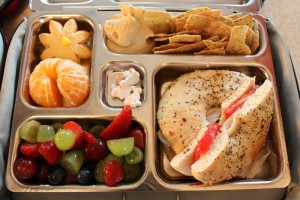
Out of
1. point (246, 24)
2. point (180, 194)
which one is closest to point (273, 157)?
point (180, 194)

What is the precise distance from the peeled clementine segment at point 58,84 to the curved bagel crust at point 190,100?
28 centimetres

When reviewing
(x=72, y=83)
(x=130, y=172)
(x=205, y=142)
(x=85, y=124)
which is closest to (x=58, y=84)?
(x=72, y=83)

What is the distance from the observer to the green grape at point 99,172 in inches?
47.1

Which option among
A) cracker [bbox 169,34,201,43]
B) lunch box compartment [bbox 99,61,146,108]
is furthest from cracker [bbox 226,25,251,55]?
lunch box compartment [bbox 99,61,146,108]

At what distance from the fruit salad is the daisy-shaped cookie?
301mm

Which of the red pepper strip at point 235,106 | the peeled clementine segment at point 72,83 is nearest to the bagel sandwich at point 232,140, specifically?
the red pepper strip at point 235,106

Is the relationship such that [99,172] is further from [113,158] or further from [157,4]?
[157,4]

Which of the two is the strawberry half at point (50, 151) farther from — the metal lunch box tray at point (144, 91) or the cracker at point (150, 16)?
the cracker at point (150, 16)

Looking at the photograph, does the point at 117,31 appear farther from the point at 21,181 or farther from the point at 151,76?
the point at 21,181

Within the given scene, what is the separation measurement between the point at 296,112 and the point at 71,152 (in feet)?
2.47

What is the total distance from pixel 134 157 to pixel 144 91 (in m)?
0.25

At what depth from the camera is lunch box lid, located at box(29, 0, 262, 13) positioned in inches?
62.0

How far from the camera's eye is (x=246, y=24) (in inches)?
56.4

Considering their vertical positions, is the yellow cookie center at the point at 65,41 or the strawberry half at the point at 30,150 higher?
the yellow cookie center at the point at 65,41
